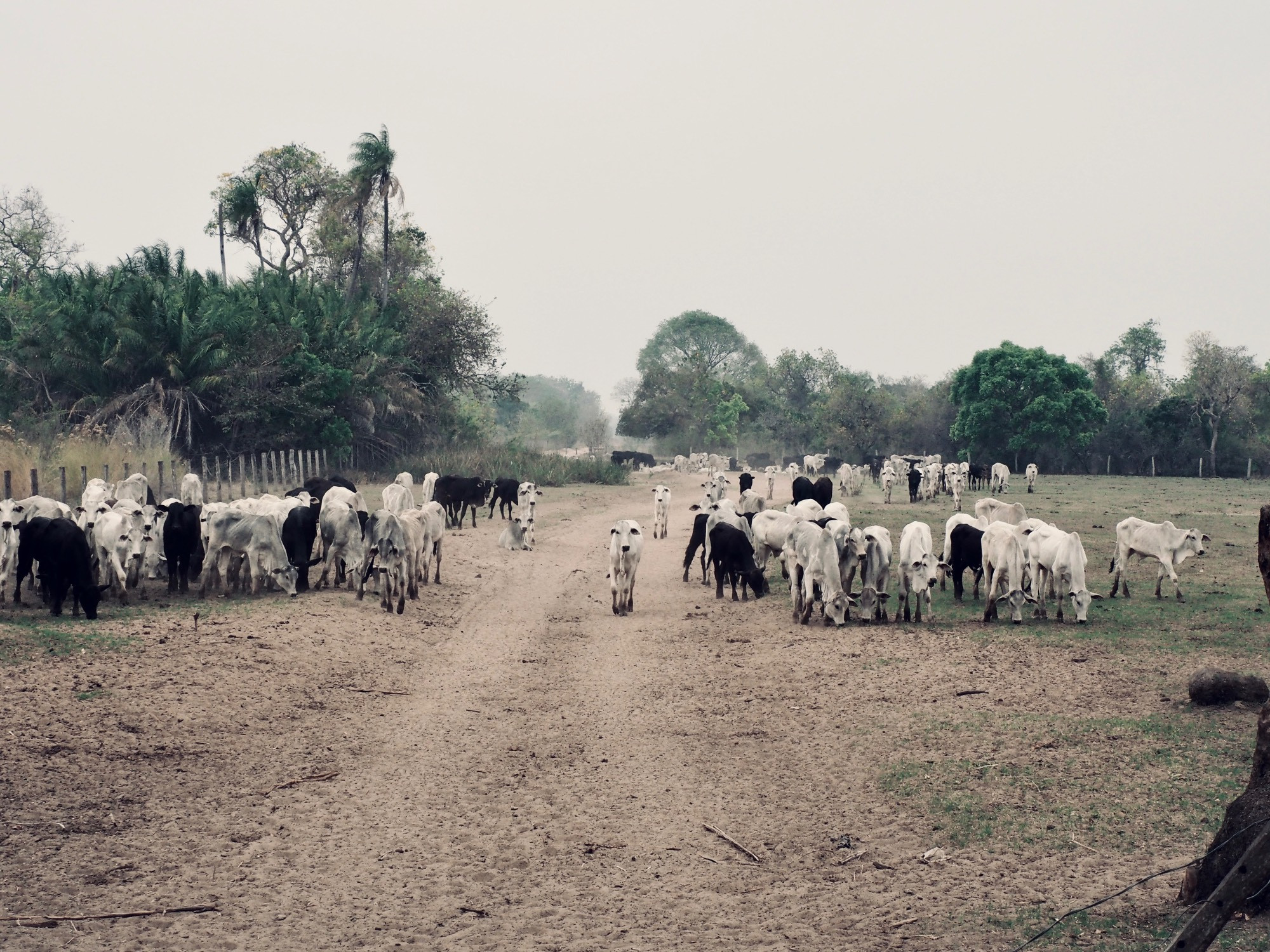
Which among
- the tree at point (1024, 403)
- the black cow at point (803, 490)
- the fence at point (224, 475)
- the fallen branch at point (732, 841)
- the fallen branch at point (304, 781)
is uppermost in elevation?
the tree at point (1024, 403)

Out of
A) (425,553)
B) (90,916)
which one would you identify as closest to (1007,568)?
(425,553)

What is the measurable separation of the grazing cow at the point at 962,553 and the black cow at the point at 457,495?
13849 mm

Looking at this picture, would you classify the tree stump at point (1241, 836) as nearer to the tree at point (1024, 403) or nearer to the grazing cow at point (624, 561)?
the grazing cow at point (624, 561)

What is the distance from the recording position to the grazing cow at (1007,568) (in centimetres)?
1456

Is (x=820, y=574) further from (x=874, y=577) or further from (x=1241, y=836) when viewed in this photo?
(x=1241, y=836)

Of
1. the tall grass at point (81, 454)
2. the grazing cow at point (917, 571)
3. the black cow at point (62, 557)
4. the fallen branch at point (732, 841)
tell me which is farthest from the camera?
the tall grass at point (81, 454)

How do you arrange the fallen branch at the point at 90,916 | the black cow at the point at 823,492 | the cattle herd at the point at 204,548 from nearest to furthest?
the fallen branch at the point at 90,916 → the cattle herd at the point at 204,548 → the black cow at the point at 823,492

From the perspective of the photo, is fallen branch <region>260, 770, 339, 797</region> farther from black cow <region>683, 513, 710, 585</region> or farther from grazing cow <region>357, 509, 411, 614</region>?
black cow <region>683, 513, 710, 585</region>

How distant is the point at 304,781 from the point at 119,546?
8.02 meters

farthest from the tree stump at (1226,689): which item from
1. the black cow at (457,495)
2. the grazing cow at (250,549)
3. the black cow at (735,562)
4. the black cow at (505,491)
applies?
the black cow at (505,491)

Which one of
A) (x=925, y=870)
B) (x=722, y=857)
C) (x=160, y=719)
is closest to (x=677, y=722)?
(x=722, y=857)

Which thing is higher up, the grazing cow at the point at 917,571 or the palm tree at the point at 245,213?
the palm tree at the point at 245,213

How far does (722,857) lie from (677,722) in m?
3.23

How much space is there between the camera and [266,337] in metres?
35.7
